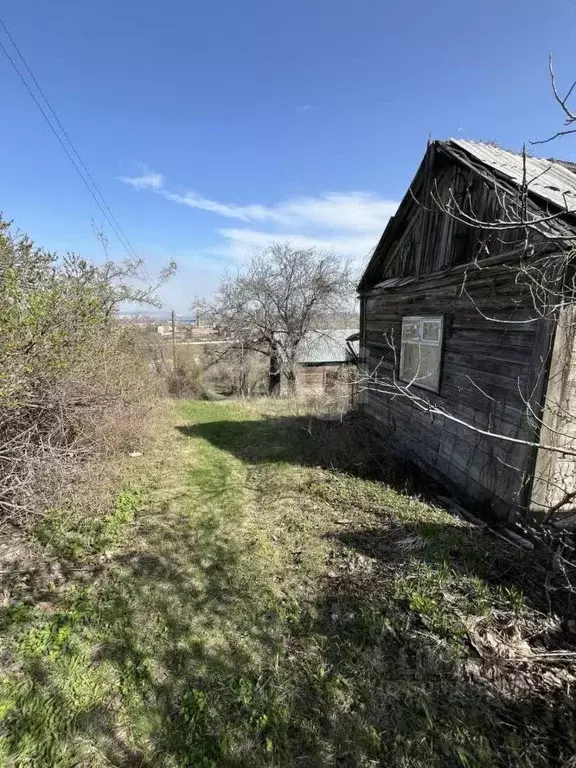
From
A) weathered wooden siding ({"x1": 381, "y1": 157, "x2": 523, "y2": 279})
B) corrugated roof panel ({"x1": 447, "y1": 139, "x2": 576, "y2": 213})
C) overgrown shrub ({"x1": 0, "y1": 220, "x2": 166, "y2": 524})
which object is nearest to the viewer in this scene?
overgrown shrub ({"x1": 0, "y1": 220, "x2": 166, "y2": 524})

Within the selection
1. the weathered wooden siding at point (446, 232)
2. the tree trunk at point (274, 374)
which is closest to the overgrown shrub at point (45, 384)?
the weathered wooden siding at point (446, 232)

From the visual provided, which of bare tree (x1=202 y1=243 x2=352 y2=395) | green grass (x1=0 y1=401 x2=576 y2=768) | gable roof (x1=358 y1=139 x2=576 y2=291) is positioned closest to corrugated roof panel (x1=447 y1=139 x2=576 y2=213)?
gable roof (x1=358 y1=139 x2=576 y2=291)

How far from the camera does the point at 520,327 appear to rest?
4.57 m

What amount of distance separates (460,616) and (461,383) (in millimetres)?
3527

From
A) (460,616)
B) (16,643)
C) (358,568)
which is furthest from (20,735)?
(460,616)

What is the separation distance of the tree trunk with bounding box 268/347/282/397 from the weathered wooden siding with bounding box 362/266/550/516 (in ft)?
44.8

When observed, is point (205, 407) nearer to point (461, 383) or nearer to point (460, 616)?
point (461, 383)

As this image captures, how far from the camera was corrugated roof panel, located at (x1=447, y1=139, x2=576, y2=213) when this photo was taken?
4664mm

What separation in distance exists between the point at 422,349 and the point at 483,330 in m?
1.85

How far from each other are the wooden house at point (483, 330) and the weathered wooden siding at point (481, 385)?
2cm

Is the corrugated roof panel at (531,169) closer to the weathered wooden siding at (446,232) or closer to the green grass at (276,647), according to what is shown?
the weathered wooden siding at (446,232)

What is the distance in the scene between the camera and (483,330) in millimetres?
5234

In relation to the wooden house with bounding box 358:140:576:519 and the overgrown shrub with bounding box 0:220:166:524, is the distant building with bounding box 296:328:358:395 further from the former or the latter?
the overgrown shrub with bounding box 0:220:166:524

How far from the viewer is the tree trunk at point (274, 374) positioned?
822 inches
